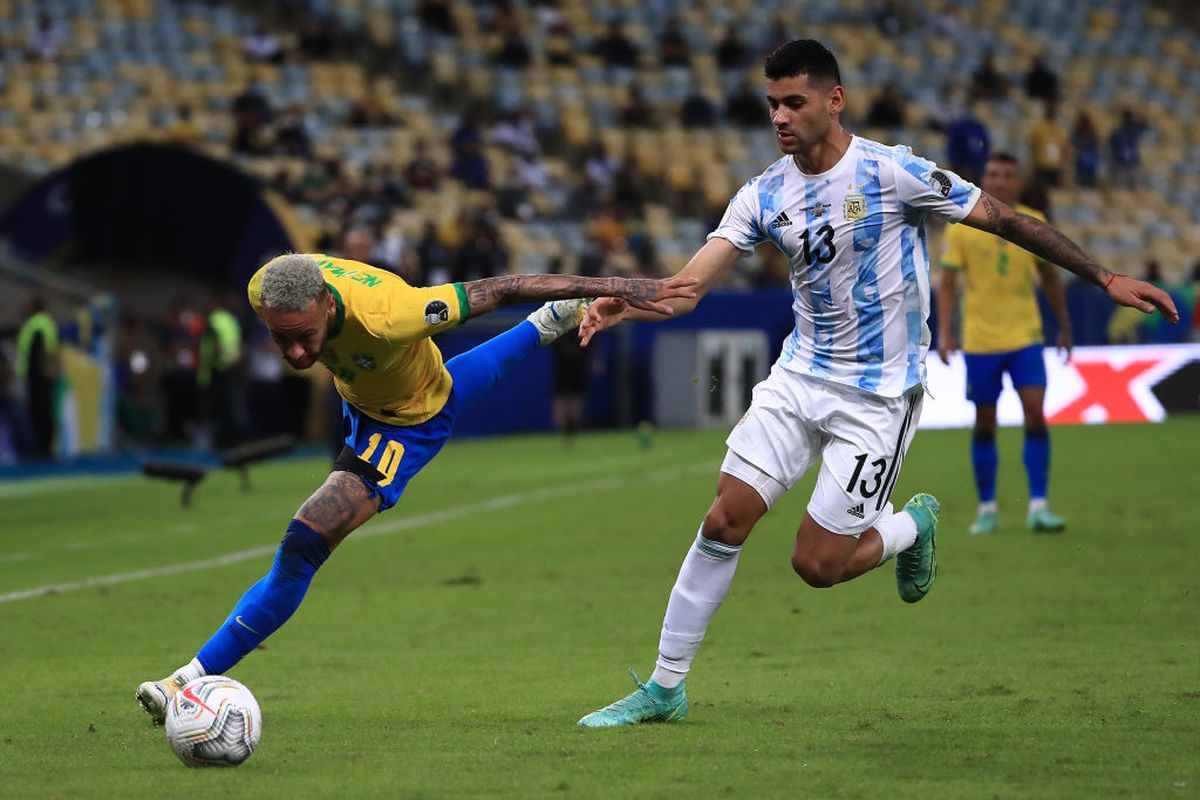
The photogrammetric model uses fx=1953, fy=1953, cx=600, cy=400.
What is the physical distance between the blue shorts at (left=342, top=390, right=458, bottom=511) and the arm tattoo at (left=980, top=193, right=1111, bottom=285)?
7.62 feet

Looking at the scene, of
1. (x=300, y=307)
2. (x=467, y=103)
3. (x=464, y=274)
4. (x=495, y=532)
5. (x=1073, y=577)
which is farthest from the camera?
(x=467, y=103)

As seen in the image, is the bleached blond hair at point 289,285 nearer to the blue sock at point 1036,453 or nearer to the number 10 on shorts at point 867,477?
the number 10 on shorts at point 867,477

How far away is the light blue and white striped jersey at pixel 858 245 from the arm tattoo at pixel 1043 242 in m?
0.13

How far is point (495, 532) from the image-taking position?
1529 centimetres

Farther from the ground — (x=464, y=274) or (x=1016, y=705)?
(x=1016, y=705)

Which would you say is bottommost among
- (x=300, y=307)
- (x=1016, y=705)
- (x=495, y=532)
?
(x=495, y=532)

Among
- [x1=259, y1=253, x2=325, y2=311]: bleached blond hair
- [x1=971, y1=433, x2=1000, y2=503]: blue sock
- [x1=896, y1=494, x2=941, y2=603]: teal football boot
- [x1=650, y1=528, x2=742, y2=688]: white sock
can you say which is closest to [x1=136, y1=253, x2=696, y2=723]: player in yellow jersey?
[x1=259, y1=253, x2=325, y2=311]: bleached blond hair

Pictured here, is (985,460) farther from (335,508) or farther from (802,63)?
(335,508)

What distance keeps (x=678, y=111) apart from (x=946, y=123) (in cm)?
490

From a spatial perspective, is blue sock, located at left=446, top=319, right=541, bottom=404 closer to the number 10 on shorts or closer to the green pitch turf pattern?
the green pitch turf pattern

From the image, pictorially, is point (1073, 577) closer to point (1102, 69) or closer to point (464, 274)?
point (464, 274)

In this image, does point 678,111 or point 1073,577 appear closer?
point 1073,577

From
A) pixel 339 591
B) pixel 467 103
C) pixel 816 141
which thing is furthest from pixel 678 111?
pixel 816 141

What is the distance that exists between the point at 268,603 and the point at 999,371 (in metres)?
7.38
